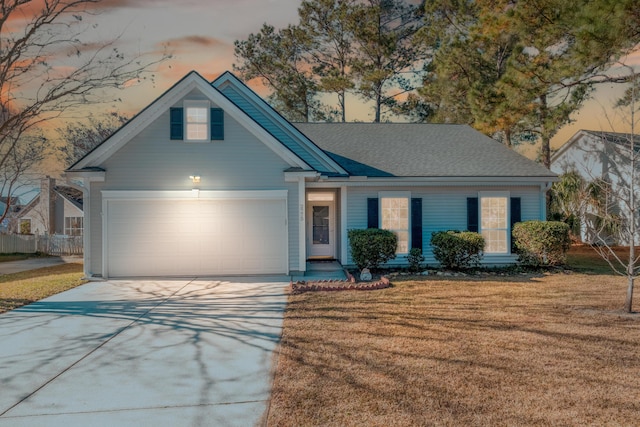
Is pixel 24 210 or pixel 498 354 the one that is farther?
pixel 24 210

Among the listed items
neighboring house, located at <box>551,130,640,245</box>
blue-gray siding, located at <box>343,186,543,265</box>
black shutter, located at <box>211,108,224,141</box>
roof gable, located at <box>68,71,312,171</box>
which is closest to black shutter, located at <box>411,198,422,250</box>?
blue-gray siding, located at <box>343,186,543,265</box>

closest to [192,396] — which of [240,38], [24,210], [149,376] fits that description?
[149,376]

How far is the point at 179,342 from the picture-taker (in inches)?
235

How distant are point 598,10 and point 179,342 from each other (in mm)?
15749

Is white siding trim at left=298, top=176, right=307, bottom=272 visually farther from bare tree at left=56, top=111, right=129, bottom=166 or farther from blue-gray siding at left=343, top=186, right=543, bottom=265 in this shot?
bare tree at left=56, top=111, right=129, bottom=166

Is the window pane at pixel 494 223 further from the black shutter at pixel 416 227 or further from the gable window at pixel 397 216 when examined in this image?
the gable window at pixel 397 216

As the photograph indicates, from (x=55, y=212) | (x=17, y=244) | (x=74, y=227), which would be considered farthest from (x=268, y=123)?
(x=55, y=212)

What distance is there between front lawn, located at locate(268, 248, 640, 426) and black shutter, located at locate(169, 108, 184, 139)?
5.63 metres

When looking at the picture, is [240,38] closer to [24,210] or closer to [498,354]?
[24,210]

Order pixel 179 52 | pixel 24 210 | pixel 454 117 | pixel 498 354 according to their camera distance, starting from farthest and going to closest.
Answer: pixel 24 210, pixel 454 117, pixel 179 52, pixel 498 354

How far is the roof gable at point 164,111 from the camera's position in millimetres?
11177

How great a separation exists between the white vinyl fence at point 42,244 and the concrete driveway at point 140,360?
13629 mm

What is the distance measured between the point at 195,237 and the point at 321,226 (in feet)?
16.2

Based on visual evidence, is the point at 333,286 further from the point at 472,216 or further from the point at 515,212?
the point at 515,212
